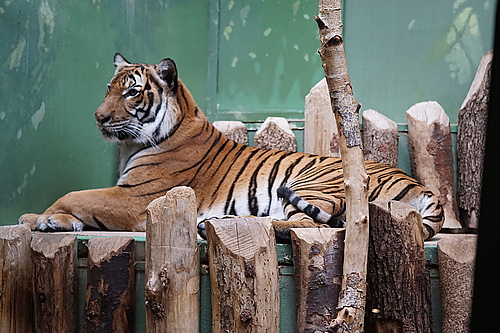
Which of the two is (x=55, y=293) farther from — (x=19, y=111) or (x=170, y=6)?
(x=170, y=6)

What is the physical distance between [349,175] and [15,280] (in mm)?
1515

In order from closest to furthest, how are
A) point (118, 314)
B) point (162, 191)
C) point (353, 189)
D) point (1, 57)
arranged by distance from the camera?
point (353, 189) < point (118, 314) < point (1, 57) < point (162, 191)

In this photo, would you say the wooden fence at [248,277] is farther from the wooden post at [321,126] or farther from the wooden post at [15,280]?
the wooden post at [321,126]

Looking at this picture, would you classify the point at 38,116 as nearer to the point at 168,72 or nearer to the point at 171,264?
the point at 168,72

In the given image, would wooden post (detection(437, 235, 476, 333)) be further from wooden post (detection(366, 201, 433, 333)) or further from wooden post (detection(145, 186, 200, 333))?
wooden post (detection(145, 186, 200, 333))

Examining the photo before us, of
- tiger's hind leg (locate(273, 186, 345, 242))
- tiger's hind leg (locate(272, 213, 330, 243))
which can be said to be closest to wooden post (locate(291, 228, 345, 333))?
tiger's hind leg (locate(272, 213, 330, 243))

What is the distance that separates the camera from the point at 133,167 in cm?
370

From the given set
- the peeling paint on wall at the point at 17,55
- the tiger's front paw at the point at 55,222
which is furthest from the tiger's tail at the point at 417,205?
the peeling paint on wall at the point at 17,55

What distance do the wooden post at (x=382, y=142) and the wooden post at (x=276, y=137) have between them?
0.57 meters

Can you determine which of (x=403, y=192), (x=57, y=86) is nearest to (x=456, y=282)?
(x=403, y=192)

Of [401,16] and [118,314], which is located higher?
[401,16]

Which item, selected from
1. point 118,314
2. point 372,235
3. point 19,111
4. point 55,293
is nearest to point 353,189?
point 372,235

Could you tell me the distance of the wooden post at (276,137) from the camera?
14.3ft

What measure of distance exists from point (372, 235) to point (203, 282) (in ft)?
2.42
